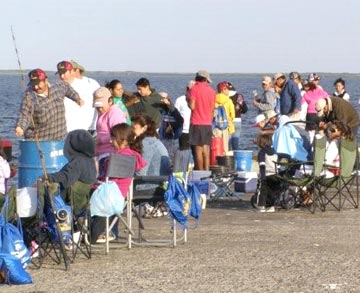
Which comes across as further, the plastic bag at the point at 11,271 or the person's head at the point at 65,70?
the person's head at the point at 65,70

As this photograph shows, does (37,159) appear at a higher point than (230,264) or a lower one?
higher

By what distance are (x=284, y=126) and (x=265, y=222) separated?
154 cm

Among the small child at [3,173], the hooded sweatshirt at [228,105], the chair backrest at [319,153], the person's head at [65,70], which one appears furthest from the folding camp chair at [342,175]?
the hooded sweatshirt at [228,105]

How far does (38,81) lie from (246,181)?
4296mm

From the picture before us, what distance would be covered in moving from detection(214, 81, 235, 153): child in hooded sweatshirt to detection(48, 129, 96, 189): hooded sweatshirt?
8090mm

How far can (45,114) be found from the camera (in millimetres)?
11883

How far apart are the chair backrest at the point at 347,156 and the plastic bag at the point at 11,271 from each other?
5.76m

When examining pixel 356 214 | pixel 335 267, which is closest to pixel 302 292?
pixel 335 267

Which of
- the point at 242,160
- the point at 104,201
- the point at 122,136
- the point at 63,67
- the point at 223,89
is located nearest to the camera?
the point at 104,201

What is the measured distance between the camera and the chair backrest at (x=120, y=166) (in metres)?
10.1

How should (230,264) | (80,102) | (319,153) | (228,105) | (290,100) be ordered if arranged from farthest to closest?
(228,105) < (290,100) < (319,153) < (80,102) < (230,264)

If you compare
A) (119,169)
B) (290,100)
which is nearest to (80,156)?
(119,169)

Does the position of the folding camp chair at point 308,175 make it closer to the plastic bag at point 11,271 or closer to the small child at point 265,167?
the small child at point 265,167

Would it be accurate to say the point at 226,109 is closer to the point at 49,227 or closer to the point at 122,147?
the point at 122,147
